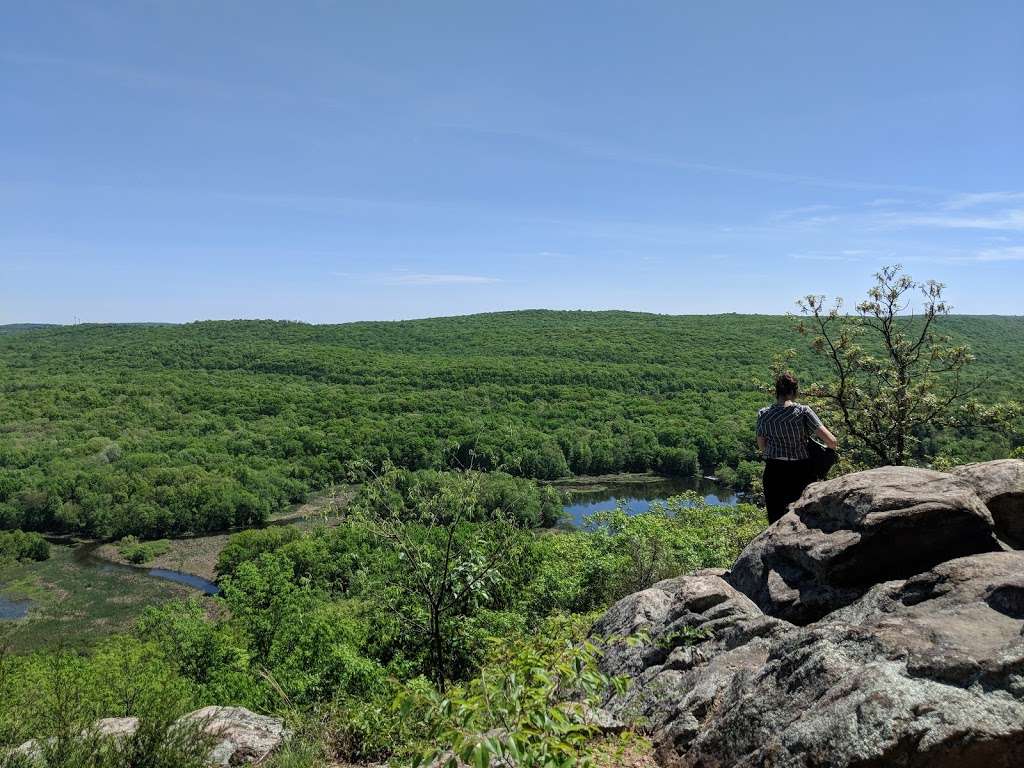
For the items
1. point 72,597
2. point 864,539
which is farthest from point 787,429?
point 72,597

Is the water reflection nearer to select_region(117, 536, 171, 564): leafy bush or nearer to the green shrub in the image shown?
select_region(117, 536, 171, 564): leafy bush

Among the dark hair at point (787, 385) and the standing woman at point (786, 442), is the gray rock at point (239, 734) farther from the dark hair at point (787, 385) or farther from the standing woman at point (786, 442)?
the dark hair at point (787, 385)

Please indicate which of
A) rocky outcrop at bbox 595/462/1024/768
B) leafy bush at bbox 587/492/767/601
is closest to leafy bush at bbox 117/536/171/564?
leafy bush at bbox 587/492/767/601

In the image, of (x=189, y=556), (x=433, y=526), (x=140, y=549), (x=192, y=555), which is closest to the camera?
(x=433, y=526)

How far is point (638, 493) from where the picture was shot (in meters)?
65.6

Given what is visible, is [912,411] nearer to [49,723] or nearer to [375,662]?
[375,662]

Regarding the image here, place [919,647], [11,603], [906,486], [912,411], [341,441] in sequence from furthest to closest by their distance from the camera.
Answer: [341,441]
[11,603]
[912,411]
[906,486]
[919,647]

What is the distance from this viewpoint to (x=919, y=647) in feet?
13.7

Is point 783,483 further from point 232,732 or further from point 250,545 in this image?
point 250,545

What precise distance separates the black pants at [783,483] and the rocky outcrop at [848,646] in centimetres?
64

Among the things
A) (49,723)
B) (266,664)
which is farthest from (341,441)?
(49,723)

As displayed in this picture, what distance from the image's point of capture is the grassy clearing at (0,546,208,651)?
35750mm

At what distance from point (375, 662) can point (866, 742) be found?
1033cm

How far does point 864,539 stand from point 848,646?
166 cm
